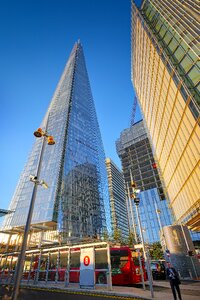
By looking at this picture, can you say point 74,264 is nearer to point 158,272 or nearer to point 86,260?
point 86,260

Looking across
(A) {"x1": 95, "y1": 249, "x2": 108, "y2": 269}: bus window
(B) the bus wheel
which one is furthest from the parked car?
(A) {"x1": 95, "y1": 249, "x2": 108, "y2": 269}: bus window

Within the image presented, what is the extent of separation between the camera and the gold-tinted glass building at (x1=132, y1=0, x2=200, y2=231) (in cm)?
2012

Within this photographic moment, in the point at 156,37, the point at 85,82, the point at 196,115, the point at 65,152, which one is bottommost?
the point at 196,115

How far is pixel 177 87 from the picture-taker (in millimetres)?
21672

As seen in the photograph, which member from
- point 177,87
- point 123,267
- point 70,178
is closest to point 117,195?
point 70,178

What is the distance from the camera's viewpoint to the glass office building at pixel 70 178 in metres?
50.4

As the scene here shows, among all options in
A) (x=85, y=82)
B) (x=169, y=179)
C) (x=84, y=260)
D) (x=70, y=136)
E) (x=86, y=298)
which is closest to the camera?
(x=86, y=298)

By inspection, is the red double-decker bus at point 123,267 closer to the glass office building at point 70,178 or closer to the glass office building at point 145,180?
the glass office building at point 70,178

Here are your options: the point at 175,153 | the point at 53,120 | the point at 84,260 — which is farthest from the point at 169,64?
the point at 53,120

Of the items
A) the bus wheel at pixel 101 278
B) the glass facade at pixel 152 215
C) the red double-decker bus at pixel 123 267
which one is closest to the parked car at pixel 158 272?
the red double-decker bus at pixel 123 267

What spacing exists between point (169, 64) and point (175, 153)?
470 inches

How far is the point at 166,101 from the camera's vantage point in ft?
86.2

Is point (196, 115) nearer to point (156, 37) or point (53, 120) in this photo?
point (156, 37)

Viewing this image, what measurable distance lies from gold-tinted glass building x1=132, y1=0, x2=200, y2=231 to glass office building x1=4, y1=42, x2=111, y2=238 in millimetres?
28714
